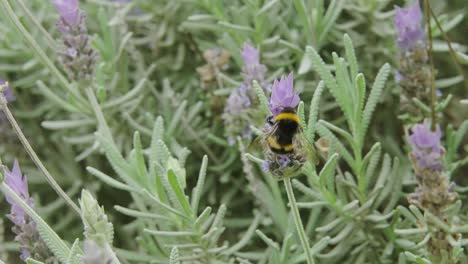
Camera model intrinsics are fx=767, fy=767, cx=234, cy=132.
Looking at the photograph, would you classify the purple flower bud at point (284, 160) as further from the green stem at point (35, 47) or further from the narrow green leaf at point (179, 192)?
the green stem at point (35, 47)

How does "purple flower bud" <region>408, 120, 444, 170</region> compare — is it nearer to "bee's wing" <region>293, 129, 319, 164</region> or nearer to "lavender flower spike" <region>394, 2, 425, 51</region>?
"bee's wing" <region>293, 129, 319, 164</region>

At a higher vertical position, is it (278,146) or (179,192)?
(278,146)

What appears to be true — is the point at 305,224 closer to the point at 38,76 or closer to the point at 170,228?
the point at 170,228

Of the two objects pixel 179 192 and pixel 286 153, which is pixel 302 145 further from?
pixel 179 192

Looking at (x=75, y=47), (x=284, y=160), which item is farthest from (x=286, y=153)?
(x=75, y=47)

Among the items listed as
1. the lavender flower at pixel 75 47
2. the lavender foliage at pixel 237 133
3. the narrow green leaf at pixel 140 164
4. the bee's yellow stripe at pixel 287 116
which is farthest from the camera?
the lavender flower at pixel 75 47

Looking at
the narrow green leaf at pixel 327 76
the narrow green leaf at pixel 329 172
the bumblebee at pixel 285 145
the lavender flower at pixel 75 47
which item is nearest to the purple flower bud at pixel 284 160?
the bumblebee at pixel 285 145
